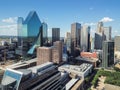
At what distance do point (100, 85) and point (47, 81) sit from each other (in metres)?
15.4

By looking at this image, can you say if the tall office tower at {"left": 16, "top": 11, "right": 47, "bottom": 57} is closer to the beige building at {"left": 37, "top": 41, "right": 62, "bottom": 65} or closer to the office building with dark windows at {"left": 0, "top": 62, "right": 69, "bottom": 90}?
the beige building at {"left": 37, "top": 41, "right": 62, "bottom": 65}

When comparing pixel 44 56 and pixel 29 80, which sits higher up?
pixel 44 56

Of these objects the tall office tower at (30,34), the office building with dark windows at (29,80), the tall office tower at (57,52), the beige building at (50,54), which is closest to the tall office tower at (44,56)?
the beige building at (50,54)

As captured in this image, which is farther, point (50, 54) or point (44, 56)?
point (50, 54)

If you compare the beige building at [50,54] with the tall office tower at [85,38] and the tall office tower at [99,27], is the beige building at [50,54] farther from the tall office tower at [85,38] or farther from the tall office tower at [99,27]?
the tall office tower at [99,27]

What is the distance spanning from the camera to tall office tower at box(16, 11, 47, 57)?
5519 centimetres

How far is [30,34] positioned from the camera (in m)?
56.8

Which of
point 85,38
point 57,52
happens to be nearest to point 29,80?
point 57,52

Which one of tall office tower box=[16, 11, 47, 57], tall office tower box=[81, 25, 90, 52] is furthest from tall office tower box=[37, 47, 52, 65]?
tall office tower box=[81, 25, 90, 52]

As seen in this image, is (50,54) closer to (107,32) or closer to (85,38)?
(85,38)

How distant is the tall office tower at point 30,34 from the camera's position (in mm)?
55188

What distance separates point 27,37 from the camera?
56.5 meters

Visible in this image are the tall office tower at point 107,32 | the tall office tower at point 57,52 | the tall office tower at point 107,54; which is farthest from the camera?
the tall office tower at point 107,32

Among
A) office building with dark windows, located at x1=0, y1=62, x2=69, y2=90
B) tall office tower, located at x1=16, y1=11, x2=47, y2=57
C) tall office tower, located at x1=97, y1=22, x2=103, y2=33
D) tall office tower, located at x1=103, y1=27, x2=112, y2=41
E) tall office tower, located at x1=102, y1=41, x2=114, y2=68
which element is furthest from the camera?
tall office tower, located at x1=103, y1=27, x2=112, y2=41
